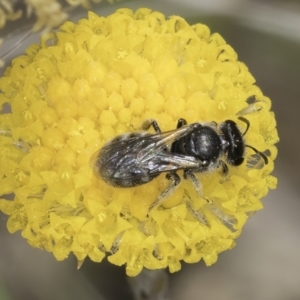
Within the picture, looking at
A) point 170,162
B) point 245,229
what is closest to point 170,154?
point 170,162

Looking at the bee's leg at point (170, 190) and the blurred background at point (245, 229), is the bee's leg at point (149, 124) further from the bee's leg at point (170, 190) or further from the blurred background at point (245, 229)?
the blurred background at point (245, 229)

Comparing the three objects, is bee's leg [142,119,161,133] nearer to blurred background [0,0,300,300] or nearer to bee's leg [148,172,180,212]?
bee's leg [148,172,180,212]

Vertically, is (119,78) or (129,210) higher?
(119,78)

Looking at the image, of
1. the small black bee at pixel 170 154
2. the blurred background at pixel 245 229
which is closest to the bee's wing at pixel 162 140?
the small black bee at pixel 170 154

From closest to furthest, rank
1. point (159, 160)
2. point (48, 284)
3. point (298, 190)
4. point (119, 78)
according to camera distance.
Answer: point (159, 160) < point (119, 78) < point (48, 284) < point (298, 190)

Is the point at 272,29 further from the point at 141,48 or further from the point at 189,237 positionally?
the point at 189,237

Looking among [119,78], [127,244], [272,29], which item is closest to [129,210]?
[127,244]
